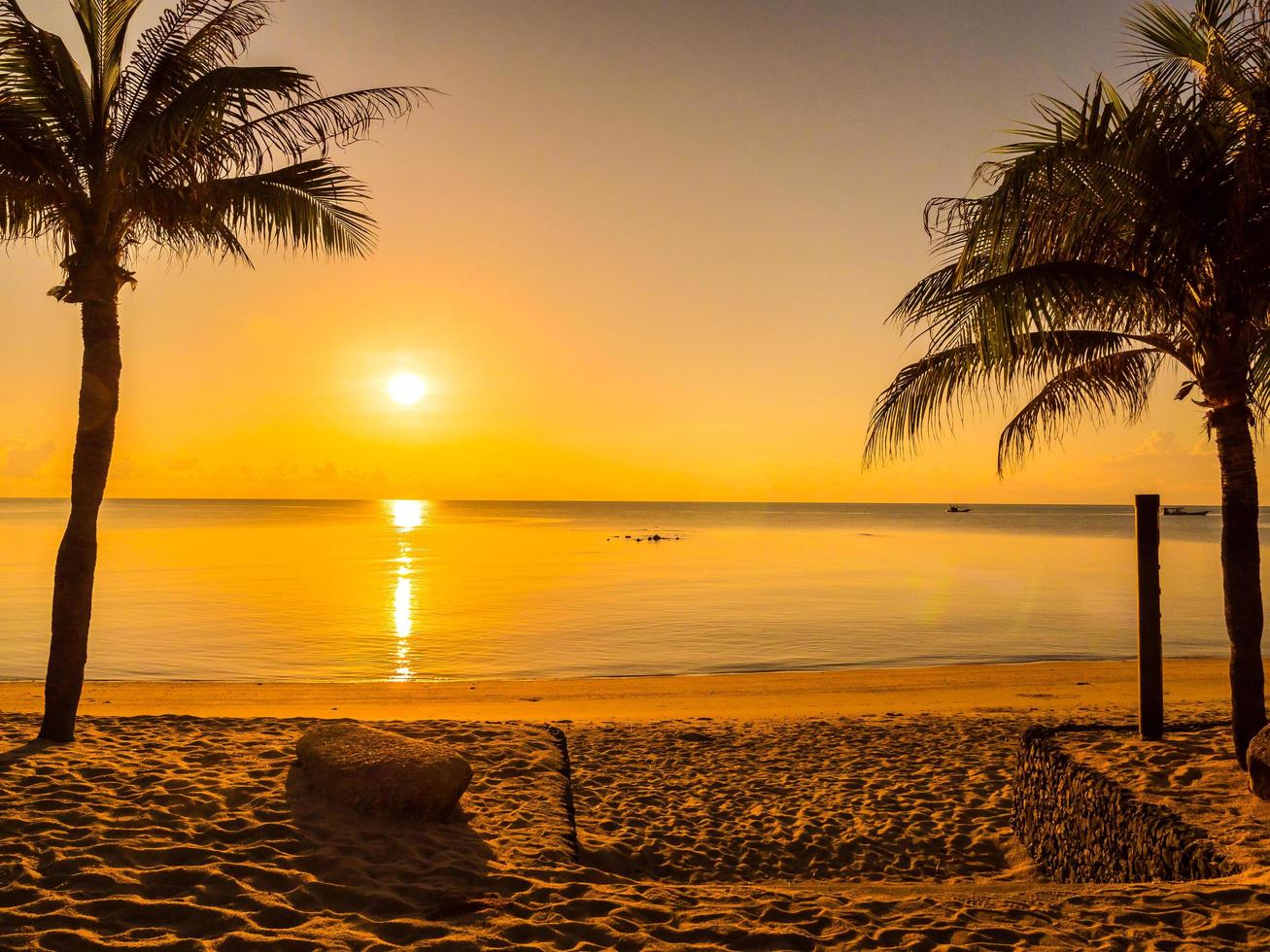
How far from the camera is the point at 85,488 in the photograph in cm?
824

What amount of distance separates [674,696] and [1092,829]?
929 cm

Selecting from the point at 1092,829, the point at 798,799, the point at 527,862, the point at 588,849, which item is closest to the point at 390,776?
the point at 527,862

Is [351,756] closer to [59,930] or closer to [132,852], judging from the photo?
[132,852]

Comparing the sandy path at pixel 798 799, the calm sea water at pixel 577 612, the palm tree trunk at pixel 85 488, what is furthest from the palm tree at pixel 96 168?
the calm sea water at pixel 577 612

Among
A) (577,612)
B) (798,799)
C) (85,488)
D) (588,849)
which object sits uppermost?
(85,488)

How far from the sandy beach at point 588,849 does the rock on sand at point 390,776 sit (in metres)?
0.15

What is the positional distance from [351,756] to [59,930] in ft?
8.31

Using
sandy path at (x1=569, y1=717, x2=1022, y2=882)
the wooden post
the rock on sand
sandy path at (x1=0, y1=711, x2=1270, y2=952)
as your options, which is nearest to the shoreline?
sandy path at (x1=569, y1=717, x2=1022, y2=882)

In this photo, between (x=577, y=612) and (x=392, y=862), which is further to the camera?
(x=577, y=612)

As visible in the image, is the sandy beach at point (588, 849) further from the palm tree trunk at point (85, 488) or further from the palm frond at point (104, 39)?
the palm frond at point (104, 39)

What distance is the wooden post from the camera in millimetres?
8203

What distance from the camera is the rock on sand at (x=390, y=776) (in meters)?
6.48

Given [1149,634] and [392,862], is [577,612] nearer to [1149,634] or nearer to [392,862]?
[1149,634]

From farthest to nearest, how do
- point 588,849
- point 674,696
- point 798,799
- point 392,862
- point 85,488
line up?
point 674,696 < point 798,799 < point 85,488 < point 588,849 < point 392,862
